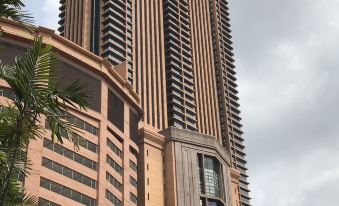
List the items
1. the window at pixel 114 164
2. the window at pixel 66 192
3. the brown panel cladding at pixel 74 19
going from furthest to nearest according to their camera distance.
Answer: the brown panel cladding at pixel 74 19 → the window at pixel 114 164 → the window at pixel 66 192

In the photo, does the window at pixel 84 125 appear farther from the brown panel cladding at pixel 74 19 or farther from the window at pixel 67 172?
the brown panel cladding at pixel 74 19

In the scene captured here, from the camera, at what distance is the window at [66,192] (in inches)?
2968

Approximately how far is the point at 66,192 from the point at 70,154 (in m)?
5.62

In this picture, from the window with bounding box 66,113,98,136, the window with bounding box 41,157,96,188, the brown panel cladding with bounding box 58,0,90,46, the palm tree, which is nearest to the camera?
the palm tree

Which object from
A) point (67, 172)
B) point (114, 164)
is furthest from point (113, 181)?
point (67, 172)

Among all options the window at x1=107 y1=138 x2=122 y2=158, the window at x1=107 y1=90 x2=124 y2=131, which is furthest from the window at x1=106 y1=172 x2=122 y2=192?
the window at x1=107 y1=90 x2=124 y2=131

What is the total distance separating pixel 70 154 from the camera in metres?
80.6

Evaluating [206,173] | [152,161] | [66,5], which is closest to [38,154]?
[152,161]

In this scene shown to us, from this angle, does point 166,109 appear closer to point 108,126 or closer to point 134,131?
point 134,131

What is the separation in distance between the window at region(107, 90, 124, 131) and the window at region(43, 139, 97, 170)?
37.6 feet

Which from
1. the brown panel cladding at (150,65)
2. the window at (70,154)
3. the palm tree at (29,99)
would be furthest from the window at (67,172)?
the brown panel cladding at (150,65)

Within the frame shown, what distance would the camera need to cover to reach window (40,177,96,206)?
247 feet

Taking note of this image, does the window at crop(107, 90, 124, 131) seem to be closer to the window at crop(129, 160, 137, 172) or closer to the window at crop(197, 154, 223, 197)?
the window at crop(129, 160, 137, 172)

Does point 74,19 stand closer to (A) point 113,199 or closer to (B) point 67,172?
(A) point 113,199
